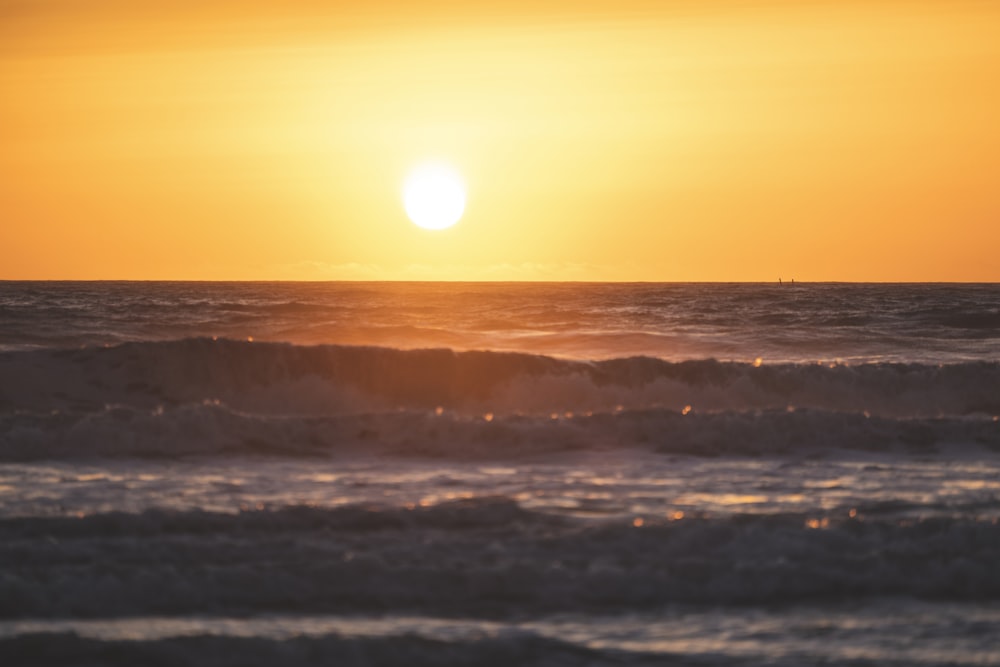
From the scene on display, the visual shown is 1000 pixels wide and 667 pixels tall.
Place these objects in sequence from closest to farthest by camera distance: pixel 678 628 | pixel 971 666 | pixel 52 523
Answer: pixel 971 666
pixel 678 628
pixel 52 523

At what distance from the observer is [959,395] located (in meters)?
24.4

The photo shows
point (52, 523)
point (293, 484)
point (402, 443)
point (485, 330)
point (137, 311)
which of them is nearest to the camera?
point (52, 523)

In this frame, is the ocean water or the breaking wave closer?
the ocean water

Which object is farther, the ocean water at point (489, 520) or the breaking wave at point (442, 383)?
the breaking wave at point (442, 383)

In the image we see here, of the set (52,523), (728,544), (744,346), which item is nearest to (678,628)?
(728,544)

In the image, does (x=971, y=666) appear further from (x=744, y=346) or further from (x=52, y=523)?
(x=744, y=346)

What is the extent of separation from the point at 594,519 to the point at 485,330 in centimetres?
2850

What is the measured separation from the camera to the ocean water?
800 centimetres

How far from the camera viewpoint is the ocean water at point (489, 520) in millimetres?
8000

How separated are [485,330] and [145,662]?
31850 mm

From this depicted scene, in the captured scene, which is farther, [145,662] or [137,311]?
[137,311]

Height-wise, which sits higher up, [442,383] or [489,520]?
[442,383]

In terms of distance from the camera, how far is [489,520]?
35.5 ft

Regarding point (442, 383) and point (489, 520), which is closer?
point (489, 520)
